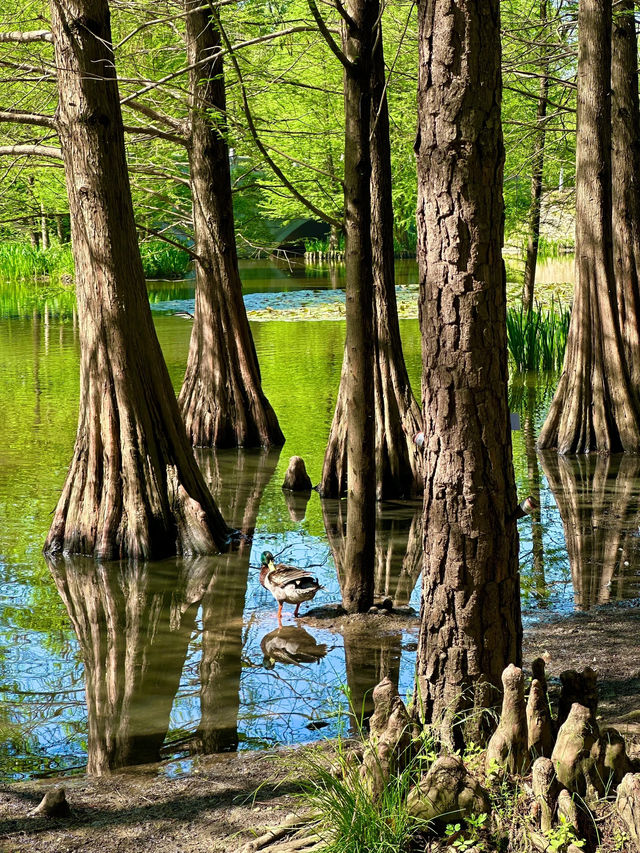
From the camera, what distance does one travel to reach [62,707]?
497cm

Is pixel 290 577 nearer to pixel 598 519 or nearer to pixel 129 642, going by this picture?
pixel 129 642

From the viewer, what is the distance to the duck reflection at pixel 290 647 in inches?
218

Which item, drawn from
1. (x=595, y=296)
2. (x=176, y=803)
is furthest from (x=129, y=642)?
(x=595, y=296)

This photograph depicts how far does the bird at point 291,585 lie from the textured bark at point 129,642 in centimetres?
58

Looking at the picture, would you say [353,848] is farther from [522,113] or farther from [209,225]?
[522,113]

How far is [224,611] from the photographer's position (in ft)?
21.2

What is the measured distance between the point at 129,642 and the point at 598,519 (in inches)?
163

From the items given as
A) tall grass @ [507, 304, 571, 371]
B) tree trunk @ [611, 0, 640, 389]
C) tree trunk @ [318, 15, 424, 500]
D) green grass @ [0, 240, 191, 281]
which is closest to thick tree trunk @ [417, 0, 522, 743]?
tree trunk @ [318, 15, 424, 500]

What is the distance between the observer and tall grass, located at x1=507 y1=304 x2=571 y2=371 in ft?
49.4

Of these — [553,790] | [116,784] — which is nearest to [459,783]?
[553,790]

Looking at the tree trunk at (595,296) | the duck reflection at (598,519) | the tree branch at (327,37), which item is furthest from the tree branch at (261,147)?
the tree trunk at (595,296)

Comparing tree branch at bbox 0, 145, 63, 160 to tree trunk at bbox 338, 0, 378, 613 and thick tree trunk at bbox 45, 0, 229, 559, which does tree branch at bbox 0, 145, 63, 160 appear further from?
tree trunk at bbox 338, 0, 378, 613

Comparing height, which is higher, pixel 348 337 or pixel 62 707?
pixel 348 337

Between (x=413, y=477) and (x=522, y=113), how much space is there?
38.8ft
